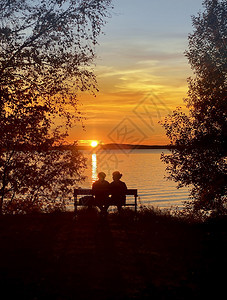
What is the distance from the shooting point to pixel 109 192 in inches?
599

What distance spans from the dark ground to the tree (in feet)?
31.7

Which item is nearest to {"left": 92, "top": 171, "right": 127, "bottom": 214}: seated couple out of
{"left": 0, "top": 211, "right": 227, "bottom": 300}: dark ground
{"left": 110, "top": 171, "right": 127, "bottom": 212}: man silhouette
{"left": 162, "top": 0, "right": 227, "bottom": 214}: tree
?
{"left": 110, "top": 171, "right": 127, "bottom": 212}: man silhouette

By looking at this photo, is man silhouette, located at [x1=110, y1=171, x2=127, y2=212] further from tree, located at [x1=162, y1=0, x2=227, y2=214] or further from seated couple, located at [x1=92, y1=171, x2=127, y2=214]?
tree, located at [x1=162, y1=0, x2=227, y2=214]

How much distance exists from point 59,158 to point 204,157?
8.35 meters

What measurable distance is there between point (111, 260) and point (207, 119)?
605 inches

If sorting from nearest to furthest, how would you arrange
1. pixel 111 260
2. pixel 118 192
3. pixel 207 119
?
pixel 111 260, pixel 118 192, pixel 207 119

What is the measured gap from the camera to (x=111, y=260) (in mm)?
8500

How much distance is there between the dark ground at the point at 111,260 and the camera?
6836 mm

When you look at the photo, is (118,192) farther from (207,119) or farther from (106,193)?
(207,119)

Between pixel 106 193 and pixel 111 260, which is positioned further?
pixel 106 193

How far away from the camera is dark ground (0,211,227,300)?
684cm

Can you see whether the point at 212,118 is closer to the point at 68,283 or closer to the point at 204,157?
the point at 204,157

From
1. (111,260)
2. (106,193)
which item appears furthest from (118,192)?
(111,260)

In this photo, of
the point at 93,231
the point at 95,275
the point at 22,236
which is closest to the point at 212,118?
the point at 93,231
